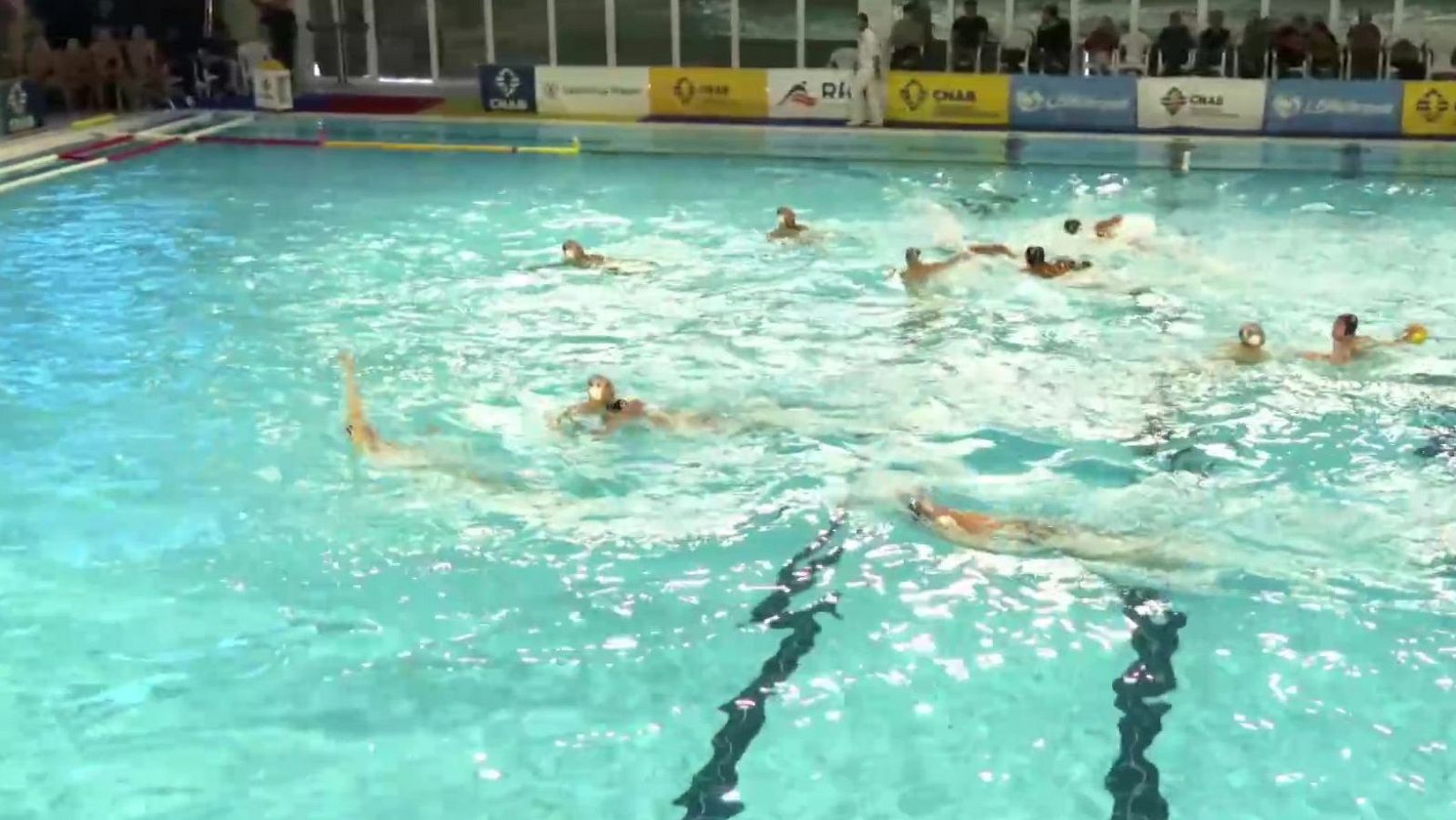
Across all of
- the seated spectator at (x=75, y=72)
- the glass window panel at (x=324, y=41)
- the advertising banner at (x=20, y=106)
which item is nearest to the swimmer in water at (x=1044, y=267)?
the advertising banner at (x=20, y=106)

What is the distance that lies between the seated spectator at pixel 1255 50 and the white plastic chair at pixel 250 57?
13110mm

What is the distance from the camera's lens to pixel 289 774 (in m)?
4.64

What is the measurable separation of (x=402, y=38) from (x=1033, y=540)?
751 inches

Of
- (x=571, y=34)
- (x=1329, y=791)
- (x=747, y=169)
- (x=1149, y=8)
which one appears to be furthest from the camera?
(x=571, y=34)

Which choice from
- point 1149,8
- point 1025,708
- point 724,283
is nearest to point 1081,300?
point 724,283

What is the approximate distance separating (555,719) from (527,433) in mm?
2921

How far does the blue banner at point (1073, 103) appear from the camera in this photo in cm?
1750

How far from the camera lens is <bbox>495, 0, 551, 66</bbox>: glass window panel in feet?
79.2

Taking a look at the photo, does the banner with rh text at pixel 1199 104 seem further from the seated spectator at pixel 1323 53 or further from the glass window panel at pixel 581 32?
the glass window panel at pixel 581 32

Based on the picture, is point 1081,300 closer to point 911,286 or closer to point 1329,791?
point 911,286

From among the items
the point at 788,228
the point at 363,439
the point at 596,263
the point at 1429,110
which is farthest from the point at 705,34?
the point at 363,439

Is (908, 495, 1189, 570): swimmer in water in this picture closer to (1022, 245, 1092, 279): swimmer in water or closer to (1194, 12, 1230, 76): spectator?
(1022, 245, 1092, 279): swimmer in water

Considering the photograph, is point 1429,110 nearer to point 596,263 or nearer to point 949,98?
point 949,98

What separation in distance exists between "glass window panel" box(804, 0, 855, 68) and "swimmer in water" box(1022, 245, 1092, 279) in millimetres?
11236
